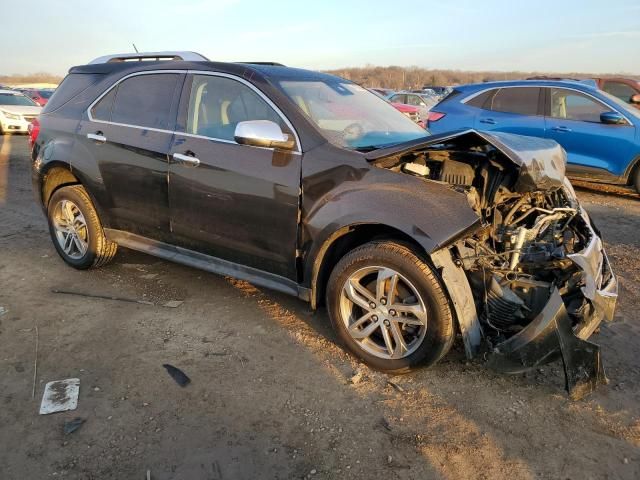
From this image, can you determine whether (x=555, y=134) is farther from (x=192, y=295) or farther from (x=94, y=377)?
(x=94, y=377)

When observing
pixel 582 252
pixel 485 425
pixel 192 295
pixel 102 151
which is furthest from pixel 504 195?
pixel 102 151

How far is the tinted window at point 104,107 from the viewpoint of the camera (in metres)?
4.30

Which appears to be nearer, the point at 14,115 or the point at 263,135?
the point at 263,135

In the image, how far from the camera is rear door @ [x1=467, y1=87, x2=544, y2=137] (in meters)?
7.88

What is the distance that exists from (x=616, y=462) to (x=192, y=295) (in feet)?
10.5

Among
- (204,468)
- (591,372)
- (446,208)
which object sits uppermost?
(446,208)

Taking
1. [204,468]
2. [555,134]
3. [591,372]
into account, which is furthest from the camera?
[555,134]

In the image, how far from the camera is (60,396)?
9.50 ft

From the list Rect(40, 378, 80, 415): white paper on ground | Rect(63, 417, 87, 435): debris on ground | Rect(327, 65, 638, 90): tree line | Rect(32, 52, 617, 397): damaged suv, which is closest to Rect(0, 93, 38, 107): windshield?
Rect(32, 52, 617, 397): damaged suv

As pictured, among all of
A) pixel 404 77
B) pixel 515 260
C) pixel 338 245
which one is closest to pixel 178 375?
pixel 338 245

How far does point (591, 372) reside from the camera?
262 cm

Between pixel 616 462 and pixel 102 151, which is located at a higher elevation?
pixel 102 151

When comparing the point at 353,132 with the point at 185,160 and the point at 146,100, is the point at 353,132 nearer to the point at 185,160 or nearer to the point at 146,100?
the point at 185,160

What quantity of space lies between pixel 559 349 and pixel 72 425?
2610mm
